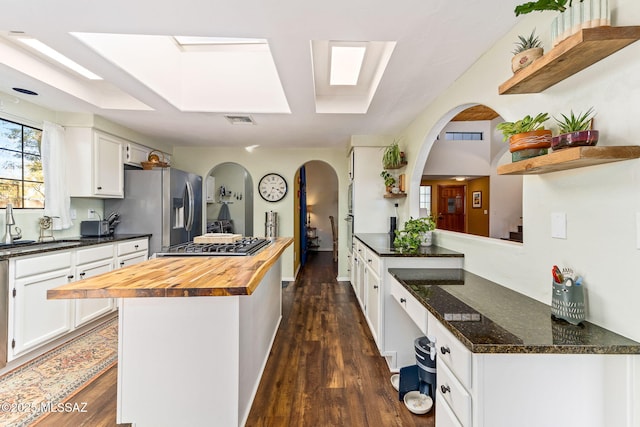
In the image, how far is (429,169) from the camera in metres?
5.39

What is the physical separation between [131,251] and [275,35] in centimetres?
302

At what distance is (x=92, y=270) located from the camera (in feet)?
9.76

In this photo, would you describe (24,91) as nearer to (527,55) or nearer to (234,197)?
(527,55)

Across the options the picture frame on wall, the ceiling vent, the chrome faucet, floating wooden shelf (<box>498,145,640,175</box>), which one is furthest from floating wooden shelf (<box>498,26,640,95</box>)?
the picture frame on wall

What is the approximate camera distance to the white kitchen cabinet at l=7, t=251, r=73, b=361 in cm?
226

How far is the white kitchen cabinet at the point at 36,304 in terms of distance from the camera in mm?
2260

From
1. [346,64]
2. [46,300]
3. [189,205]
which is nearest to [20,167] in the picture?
[46,300]

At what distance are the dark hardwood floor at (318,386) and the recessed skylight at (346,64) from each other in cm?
251

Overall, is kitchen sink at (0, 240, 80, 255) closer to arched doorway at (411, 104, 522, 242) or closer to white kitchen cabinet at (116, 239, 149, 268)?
white kitchen cabinet at (116, 239, 149, 268)

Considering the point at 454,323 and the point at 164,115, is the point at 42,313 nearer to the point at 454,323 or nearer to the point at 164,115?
the point at 164,115

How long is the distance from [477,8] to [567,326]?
1520mm

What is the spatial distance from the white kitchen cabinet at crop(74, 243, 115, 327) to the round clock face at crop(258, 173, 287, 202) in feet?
7.98

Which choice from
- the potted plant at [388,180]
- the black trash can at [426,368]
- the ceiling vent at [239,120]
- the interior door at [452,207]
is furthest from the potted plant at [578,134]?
the interior door at [452,207]

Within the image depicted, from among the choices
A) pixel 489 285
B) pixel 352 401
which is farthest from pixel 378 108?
pixel 352 401
